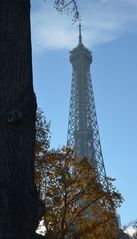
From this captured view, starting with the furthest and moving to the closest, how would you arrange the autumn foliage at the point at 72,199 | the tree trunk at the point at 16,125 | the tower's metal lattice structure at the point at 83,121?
1. the tower's metal lattice structure at the point at 83,121
2. the autumn foliage at the point at 72,199
3. the tree trunk at the point at 16,125

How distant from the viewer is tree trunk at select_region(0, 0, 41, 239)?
189 inches

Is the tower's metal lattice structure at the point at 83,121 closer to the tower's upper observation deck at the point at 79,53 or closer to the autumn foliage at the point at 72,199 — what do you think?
the tower's upper observation deck at the point at 79,53

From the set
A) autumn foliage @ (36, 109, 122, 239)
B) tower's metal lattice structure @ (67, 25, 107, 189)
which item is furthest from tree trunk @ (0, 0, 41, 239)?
tower's metal lattice structure @ (67, 25, 107, 189)

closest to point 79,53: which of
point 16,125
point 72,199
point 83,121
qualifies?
point 83,121

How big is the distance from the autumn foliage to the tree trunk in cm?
1809

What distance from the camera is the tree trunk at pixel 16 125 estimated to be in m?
4.79

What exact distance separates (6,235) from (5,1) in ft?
8.13

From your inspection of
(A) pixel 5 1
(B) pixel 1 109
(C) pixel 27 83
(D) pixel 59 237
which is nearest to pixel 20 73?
(C) pixel 27 83

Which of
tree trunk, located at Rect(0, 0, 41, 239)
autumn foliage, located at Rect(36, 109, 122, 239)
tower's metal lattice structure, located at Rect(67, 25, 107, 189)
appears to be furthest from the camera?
tower's metal lattice structure, located at Rect(67, 25, 107, 189)

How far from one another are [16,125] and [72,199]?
766 inches

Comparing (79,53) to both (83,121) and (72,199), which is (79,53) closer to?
(83,121)

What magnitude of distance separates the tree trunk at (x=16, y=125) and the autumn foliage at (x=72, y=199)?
59.4ft

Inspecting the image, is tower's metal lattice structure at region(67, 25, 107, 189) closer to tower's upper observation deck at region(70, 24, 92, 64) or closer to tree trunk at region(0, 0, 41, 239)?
tower's upper observation deck at region(70, 24, 92, 64)

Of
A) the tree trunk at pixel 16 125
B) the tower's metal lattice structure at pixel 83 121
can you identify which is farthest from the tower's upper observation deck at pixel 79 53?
the tree trunk at pixel 16 125
